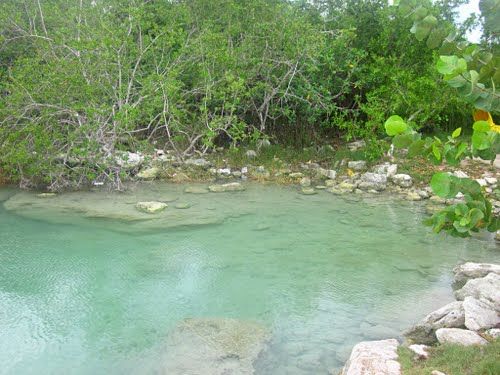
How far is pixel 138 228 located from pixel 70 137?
2.39 meters

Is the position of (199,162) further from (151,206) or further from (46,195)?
(46,195)

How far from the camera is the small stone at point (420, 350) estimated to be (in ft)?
11.6

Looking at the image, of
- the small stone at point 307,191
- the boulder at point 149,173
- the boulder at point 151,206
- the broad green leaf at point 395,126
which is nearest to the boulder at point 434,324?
the broad green leaf at point 395,126

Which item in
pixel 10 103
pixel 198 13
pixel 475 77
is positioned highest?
pixel 198 13

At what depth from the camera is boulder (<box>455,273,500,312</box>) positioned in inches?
170

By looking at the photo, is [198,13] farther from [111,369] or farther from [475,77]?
[475,77]

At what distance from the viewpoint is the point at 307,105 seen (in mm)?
10312

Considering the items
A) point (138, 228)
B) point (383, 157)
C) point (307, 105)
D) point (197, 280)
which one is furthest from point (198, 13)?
point (197, 280)

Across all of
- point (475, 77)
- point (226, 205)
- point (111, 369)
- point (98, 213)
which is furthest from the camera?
point (226, 205)

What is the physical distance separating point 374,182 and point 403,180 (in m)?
0.51

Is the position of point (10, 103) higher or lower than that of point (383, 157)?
higher

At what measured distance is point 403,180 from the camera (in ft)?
30.1

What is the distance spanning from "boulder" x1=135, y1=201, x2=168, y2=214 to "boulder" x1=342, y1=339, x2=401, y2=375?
177 inches

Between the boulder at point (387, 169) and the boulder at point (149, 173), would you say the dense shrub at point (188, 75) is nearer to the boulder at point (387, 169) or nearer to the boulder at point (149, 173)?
the boulder at point (149, 173)
